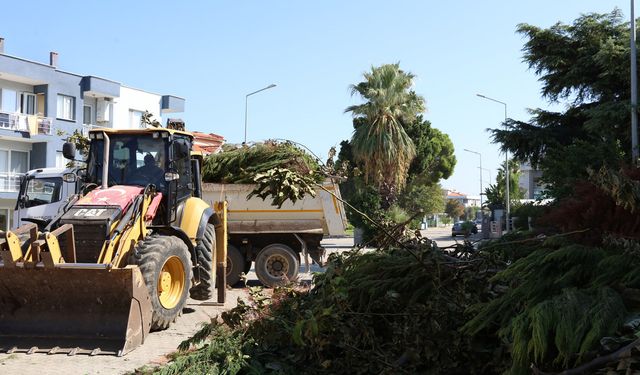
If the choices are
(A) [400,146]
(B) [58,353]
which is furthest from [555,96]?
(B) [58,353]

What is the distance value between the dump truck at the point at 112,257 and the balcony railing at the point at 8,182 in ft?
91.5

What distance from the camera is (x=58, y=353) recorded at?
737 cm

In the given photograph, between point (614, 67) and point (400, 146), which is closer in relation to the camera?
point (614, 67)

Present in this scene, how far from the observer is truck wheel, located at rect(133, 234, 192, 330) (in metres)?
8.24

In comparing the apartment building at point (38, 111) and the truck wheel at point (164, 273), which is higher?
the apartment building at point (38, 111)

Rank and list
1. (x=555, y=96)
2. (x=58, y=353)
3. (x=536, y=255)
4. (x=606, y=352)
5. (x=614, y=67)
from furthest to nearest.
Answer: (x=555, y=96) → (x=614, y=67) → (x=58, y=353) → (x=536, y=255) → (x=606, y=352)

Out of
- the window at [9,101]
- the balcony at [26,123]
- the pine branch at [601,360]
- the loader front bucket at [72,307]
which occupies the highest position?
the window at [9,101]

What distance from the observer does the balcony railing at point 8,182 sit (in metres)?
35.3

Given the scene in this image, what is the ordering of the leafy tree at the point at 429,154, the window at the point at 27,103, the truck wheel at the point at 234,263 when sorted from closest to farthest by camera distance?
the truck wheel at the point at 234,263, the window at the point at 27,103, the leafy tree at the point at 429,154

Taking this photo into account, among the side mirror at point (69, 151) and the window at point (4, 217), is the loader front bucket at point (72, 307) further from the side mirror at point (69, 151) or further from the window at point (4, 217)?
the window at point (4, 217)

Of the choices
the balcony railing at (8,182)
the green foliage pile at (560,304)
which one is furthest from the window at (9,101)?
the green foliage pile at (560,304)

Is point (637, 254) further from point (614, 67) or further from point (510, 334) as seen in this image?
point (614, 67)

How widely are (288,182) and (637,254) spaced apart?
7.52ft

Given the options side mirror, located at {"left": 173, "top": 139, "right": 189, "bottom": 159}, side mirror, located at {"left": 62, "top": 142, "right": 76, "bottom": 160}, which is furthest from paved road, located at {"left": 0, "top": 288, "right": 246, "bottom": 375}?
side mirror, located at {"left": 62, "top": 142, "right": 76, "bottom": 160}
